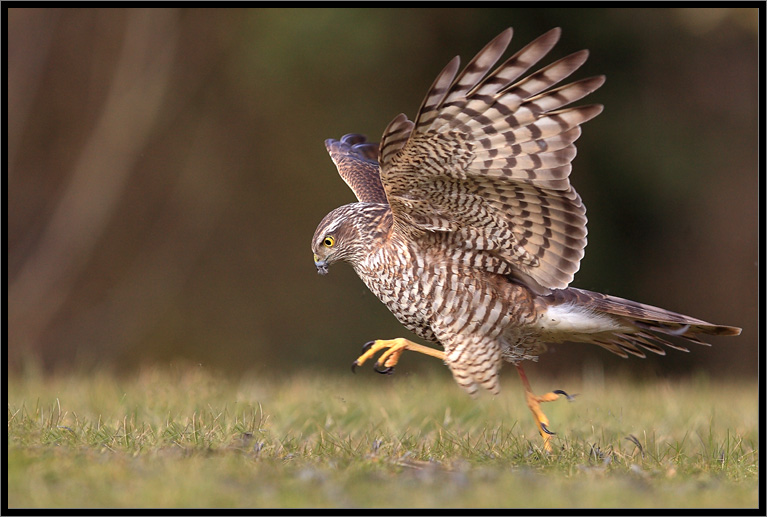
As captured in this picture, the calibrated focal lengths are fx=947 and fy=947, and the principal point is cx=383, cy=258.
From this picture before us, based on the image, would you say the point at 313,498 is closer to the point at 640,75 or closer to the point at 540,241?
the point at 540,241

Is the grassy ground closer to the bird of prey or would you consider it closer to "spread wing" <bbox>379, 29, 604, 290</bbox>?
the bird of prey

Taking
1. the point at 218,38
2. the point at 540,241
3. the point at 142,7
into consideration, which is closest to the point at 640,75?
the point at 218,38

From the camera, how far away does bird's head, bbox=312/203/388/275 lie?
18.2ft

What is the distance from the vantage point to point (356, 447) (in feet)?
14.2

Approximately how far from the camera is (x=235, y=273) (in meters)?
13.4

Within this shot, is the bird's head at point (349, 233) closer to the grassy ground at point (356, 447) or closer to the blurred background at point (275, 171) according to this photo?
the grassy ground at point (356, 447)

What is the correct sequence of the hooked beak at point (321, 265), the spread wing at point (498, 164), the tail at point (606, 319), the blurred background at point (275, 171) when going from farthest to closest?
the blurred background at point (275, 171) → the hooked beak at point (321, 265) → the tail at point (606, 319) → the spread wing at point (498, 164)

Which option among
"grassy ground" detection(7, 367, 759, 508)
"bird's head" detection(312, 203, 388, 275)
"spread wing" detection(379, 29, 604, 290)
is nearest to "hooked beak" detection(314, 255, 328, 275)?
"bird's head" detection(312, 203, 388, 275)

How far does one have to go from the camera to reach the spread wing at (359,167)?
6254 mm

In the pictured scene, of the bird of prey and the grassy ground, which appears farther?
the bird of prey

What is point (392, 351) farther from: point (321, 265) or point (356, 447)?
point (356, 447)

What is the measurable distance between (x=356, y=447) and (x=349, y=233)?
1608 mm

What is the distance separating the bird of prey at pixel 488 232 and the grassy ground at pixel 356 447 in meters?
0.40

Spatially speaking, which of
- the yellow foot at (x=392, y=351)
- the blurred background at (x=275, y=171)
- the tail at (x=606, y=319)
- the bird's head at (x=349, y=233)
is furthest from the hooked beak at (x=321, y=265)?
the blurred background at (x=275, y=171)
